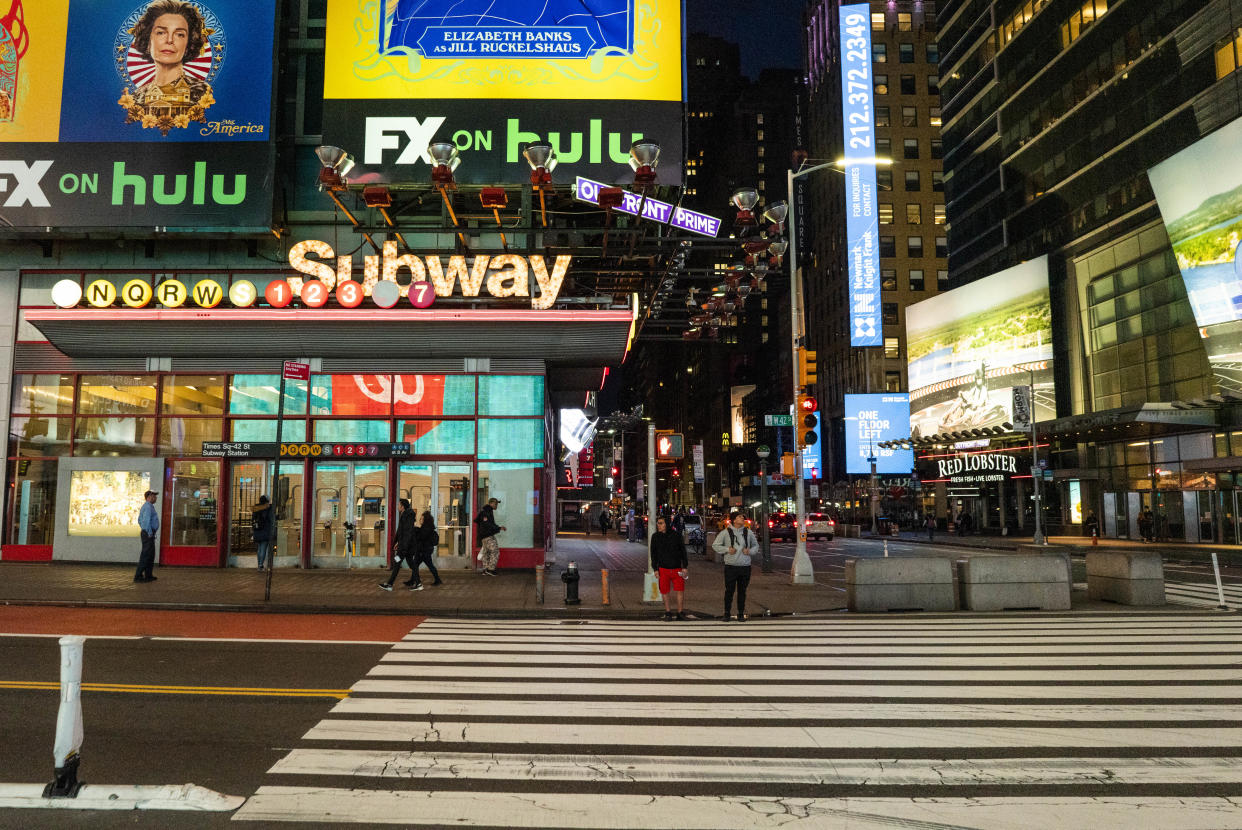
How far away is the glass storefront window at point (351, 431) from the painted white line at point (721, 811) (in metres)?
18.4

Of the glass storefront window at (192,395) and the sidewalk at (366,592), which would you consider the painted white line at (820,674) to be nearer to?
the sidewalk at (366,592)

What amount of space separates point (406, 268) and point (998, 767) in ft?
65.8

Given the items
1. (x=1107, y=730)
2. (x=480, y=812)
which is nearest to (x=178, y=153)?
(x=480, y=812)

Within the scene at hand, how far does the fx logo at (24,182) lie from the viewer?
23406mm

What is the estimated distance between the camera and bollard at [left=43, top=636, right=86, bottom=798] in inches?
205

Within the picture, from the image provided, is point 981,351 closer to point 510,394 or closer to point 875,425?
point 875,425

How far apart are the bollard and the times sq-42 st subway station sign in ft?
57.6

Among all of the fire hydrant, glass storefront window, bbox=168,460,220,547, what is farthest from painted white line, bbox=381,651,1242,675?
glass storefront window, bbox=168,460,220,547

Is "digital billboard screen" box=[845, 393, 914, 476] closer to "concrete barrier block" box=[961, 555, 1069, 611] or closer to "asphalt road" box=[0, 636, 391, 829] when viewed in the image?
"concrete barrier block" box=[961, 555, 1069, 611]

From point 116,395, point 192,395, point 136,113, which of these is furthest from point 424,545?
point 136,113

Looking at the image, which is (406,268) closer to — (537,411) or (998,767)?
(537,411)

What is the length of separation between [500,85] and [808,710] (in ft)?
67.5

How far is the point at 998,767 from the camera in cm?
622

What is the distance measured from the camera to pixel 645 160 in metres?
18.3
